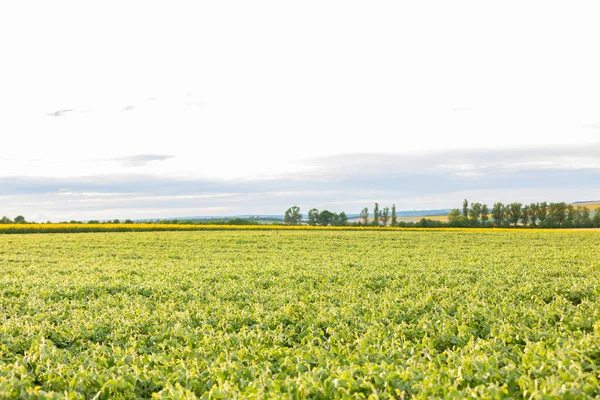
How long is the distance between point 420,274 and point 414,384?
436 inches

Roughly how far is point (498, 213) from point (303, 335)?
117 metres

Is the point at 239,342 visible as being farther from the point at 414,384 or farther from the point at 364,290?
the point at 364,290

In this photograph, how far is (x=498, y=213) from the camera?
4518 inches

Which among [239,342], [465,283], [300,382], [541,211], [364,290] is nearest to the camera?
[300,382]

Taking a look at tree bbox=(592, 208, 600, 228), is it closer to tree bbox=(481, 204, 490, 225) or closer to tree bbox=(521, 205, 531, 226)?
tree bbox=(521, 205, 531, 226)

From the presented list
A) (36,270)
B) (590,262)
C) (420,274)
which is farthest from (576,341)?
(36,270)

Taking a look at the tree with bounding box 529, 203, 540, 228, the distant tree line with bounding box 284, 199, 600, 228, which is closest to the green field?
the distant tree line with bounding box 284, 199, 600, 228

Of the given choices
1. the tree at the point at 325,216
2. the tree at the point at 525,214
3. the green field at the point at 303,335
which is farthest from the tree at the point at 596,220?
the green field at the point at 303,335

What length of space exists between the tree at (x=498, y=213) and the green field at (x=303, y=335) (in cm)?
10401

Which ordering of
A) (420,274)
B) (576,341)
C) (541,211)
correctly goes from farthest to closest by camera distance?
1. (541,211)
2. (420,274)
3. (576,341)

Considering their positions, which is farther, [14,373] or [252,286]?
[252,286]

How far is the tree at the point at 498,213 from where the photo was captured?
114 meters

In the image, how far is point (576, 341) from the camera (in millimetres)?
7789

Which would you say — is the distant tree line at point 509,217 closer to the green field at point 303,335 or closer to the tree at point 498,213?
the tree at point 498,213
